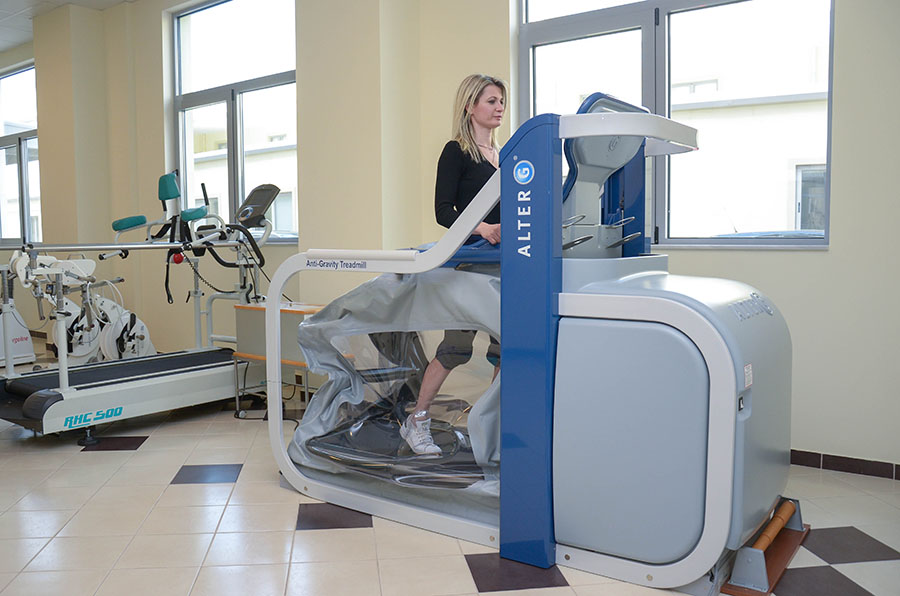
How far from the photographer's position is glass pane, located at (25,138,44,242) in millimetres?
7375

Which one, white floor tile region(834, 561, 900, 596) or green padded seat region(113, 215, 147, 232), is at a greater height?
green padded seat region(113, 215, 147, 232)

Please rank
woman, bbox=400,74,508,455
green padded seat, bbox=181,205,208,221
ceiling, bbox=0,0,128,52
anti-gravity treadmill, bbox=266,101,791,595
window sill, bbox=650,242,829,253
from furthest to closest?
ceiling, bbox=0,0,128,52 < green padded seat, bbox=181,205,208,221 < window sill, bbox=650,242,829,253 < woman, bbox=400,74,508,455 < anti-gravity treadmill, bbox=266,101,791,595

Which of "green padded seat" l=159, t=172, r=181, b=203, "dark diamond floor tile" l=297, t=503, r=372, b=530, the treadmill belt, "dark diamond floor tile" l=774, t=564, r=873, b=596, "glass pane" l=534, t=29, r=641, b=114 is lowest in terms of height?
"dark diamond floor tile" l=774, t=564, r=873, b=596

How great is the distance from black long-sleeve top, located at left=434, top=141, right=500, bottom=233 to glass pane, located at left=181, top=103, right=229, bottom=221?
326 centimetres

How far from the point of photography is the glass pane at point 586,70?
3648 millimetres

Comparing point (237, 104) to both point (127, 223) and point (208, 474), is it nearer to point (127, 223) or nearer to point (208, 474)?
point (127, 223)

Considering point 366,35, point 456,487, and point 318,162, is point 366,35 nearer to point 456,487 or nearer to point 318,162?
point 318,162

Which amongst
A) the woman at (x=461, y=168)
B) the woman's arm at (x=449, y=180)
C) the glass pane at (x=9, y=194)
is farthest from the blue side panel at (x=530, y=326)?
the glass pane at (x=9, y=194)

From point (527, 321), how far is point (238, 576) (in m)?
1.12

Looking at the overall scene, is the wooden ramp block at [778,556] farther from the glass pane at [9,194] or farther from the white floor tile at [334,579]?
the glass pane at [9,194]

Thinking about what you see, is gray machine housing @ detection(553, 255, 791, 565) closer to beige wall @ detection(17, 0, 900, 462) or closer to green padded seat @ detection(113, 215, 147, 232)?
beige wall @ detection(17, 0, 900, 462)

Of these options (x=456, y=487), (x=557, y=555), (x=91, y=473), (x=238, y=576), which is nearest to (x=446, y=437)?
(x=456, y=487)

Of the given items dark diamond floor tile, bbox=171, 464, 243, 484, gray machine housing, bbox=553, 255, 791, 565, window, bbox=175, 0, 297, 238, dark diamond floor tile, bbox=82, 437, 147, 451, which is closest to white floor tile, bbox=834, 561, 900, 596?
gray machine housing, bbox=553, 255, 791, 565

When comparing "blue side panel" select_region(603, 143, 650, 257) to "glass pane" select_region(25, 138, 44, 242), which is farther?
"glass pane" select_region(25, 138, 44, 242)
